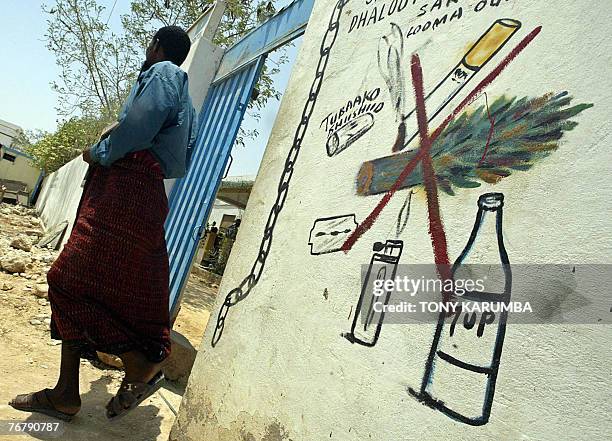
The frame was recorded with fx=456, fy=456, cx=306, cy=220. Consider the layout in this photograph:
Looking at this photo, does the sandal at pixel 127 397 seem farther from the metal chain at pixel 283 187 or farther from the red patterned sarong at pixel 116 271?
the metal chain at pixel 283 187

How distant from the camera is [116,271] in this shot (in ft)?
5.84

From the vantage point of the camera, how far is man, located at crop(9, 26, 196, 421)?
5.74 ft

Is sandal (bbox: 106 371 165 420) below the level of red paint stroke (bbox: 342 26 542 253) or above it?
below

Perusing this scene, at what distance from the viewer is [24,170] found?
30438 mm

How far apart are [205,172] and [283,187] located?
137cm

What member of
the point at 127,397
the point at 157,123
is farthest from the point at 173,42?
the point at 127,397

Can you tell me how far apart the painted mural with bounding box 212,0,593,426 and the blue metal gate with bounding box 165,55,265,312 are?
47.7 inches

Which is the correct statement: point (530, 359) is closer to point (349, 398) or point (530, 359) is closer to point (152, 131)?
point (349, 398)

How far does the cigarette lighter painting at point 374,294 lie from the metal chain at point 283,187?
1.93 ft

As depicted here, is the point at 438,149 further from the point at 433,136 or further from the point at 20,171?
the point at 20,171

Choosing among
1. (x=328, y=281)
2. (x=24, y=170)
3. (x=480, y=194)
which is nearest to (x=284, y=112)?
(x=328, y=281)

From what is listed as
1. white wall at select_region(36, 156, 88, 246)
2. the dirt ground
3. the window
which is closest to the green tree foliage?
the window

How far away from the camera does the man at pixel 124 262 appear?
1.75 m

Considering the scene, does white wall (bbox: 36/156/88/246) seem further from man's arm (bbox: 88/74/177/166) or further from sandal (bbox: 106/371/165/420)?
sandal (bbox: 106/371/165/420)
